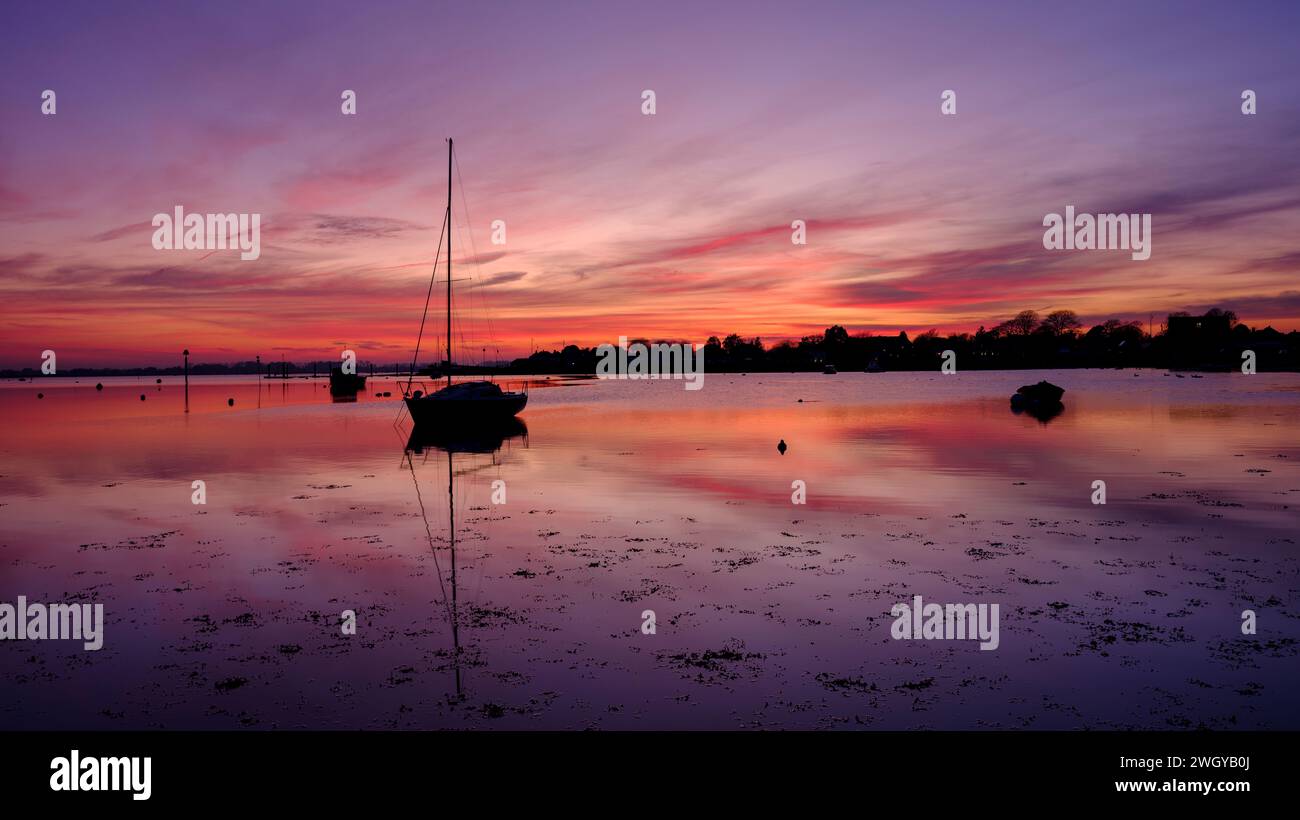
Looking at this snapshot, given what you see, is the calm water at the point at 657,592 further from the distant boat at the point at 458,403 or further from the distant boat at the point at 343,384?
the distant boat at the point at 343,384

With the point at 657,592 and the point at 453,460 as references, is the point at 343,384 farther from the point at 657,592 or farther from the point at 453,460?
the point at 657,592

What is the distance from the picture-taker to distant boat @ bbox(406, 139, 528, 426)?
45344 millimetres

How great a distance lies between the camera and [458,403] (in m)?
46.2

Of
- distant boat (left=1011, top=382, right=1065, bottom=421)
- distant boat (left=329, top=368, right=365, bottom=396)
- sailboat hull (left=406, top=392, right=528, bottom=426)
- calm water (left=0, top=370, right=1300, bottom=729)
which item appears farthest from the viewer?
distant boat (left=329, top=368, right=365, bottom=396)

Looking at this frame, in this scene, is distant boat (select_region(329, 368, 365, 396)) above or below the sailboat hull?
above

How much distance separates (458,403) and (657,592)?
36036mm

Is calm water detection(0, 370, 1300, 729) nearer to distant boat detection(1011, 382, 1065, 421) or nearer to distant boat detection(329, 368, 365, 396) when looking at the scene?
distant boat detection(1011, 382, 1065, 421)

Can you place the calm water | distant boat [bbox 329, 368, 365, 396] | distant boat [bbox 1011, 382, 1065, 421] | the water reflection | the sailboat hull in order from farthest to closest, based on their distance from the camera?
distant boat [bbox 329, 368, 365, 396]
distant boat [bbox 1011, 382, 1065, 421]
the sailboat hull
the water reflection
the calm water

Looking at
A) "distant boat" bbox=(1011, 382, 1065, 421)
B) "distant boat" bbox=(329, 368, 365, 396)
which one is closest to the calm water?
"distant boat" bbox=(1011, 382, 1065, 421)

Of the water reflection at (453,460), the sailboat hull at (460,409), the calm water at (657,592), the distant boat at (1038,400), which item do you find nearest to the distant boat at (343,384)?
the water reflection at (453,460)

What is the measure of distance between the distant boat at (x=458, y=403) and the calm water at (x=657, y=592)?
1570cm

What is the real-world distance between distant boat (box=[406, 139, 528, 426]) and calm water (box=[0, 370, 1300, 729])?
15695 millimetres

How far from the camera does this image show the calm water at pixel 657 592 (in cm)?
823
